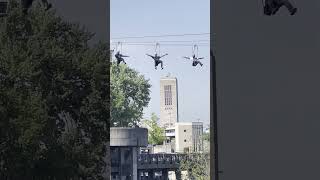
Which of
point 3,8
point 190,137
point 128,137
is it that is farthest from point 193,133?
point 3,8

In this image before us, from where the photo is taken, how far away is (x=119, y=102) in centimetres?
3488

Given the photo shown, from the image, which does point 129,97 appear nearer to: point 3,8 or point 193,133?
point 193,133

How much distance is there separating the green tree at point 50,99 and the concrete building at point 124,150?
753cm

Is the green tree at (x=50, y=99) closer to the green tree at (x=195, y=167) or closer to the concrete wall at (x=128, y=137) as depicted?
the concrete wall at (x=128, y=137)

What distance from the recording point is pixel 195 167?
35.3m

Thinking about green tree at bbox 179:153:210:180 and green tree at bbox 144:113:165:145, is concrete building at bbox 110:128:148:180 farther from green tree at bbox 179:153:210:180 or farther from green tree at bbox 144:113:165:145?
green tree at bbox 144:113:165:145

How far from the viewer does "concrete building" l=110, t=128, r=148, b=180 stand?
28.1 m

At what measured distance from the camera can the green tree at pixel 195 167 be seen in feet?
115

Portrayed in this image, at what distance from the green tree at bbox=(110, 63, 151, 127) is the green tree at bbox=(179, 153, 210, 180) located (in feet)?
10.6

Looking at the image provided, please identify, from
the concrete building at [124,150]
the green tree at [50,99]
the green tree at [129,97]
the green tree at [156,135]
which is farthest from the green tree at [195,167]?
the green tree at [50,99]
